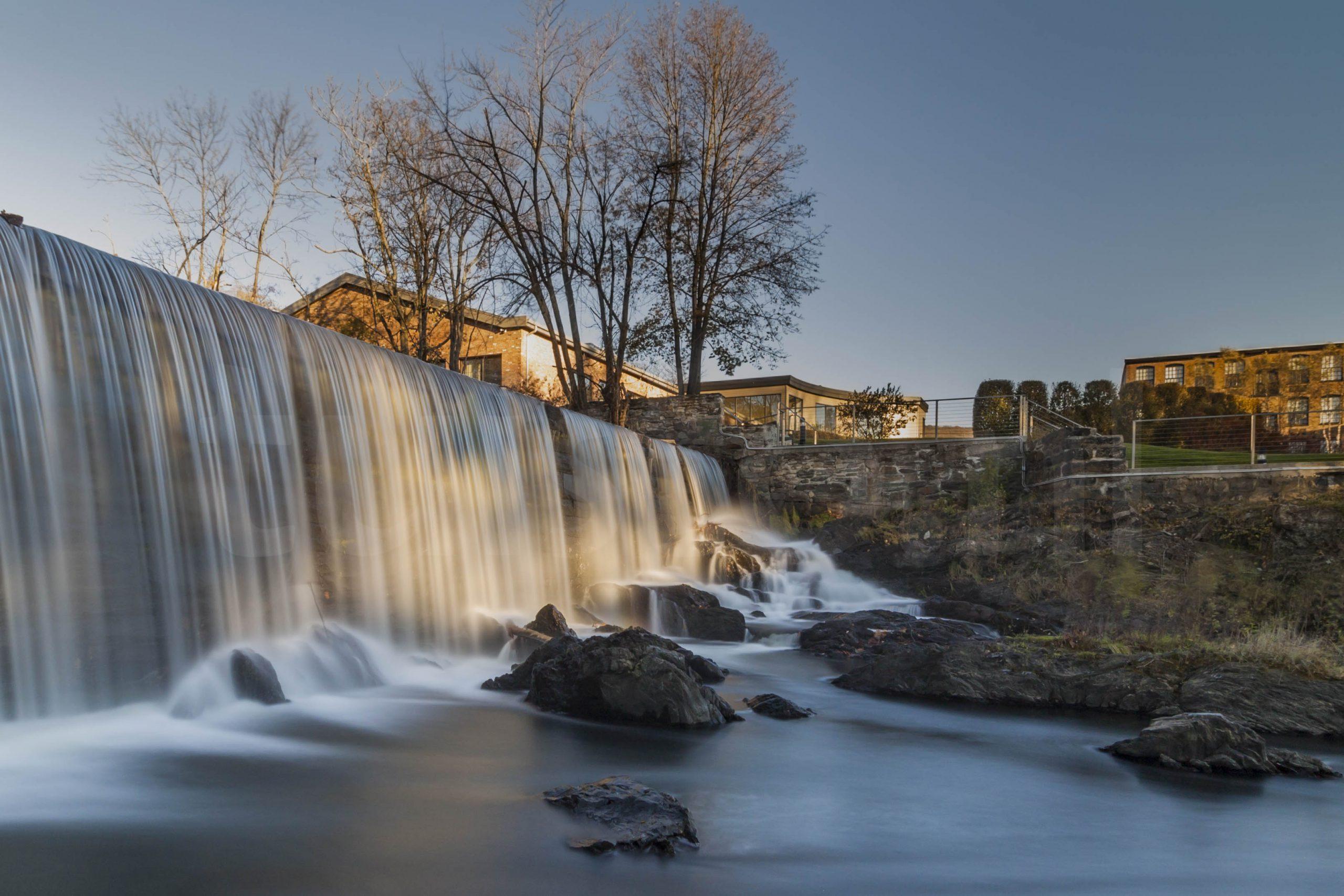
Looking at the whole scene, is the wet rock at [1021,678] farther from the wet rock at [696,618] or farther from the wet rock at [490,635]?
the wet rock at [490,635]

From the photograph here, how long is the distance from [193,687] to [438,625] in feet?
13.7

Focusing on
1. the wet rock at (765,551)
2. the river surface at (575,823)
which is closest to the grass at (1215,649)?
the river surface at (575,823)

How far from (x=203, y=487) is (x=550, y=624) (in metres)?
4.33

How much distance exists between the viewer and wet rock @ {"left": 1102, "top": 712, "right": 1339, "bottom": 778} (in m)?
6.39

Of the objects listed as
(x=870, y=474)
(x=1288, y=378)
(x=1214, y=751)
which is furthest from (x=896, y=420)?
(x=1288, y=378)

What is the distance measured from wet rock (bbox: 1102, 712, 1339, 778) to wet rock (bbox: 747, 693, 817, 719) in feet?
8.78

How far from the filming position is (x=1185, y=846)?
4922mm

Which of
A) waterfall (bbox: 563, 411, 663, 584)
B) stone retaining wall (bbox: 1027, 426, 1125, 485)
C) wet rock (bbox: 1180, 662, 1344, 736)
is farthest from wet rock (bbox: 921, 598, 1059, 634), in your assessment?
waterfall (bbox: 563, 411, 663, 584)

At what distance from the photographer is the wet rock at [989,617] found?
46.4 ft

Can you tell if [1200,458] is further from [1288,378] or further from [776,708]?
[1288,378]

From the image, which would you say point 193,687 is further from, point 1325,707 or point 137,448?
point 1325,707

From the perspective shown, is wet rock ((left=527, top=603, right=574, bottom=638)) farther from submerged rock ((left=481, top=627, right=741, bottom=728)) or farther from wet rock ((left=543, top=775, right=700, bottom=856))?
wet rock ((left=543, top=775, right=700, bottom=856))

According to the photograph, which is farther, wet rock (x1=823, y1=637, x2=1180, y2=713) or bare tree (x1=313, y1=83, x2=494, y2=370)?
bare tree (x1=313, y1=83, x2=494, y2=370)

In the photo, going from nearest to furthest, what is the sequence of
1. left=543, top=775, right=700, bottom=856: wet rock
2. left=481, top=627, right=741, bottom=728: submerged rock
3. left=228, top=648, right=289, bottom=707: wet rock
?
left=543, top=775, right=700, bottom=856: wet rock → left=228, top=648, right=289, bottom=707: wet rock → left=481, top=627, right=741, bottom=728: submerged rock
